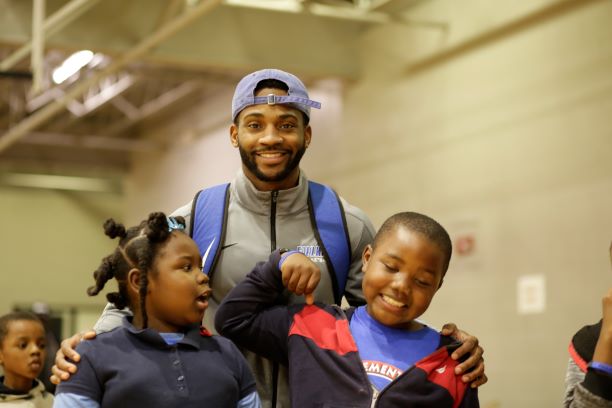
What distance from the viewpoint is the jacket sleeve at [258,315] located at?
285 centimetres

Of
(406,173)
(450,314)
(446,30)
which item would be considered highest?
(446,30)

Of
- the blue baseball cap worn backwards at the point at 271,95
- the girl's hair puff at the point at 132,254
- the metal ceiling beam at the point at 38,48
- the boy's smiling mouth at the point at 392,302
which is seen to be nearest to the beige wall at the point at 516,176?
the metal ceiling beam at the point at 38,48

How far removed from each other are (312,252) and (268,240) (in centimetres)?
15

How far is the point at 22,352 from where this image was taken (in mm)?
5031

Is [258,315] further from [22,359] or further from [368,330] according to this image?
[22,359]

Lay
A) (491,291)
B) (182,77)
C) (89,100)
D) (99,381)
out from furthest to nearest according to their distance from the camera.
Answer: (89,100) < (182,77) < (491,291) < (99,381)

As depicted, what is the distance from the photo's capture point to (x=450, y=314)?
970 centimetres

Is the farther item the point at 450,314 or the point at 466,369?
the point at 450,314

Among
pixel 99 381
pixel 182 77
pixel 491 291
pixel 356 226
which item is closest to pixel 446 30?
pixel 491 291

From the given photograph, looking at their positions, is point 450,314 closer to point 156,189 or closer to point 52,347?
point 52,347

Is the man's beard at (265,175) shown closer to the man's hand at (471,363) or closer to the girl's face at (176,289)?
the girl's face at (176,289)

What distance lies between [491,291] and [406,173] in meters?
1.81

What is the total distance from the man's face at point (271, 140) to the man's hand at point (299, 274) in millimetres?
426

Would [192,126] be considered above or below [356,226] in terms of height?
above
